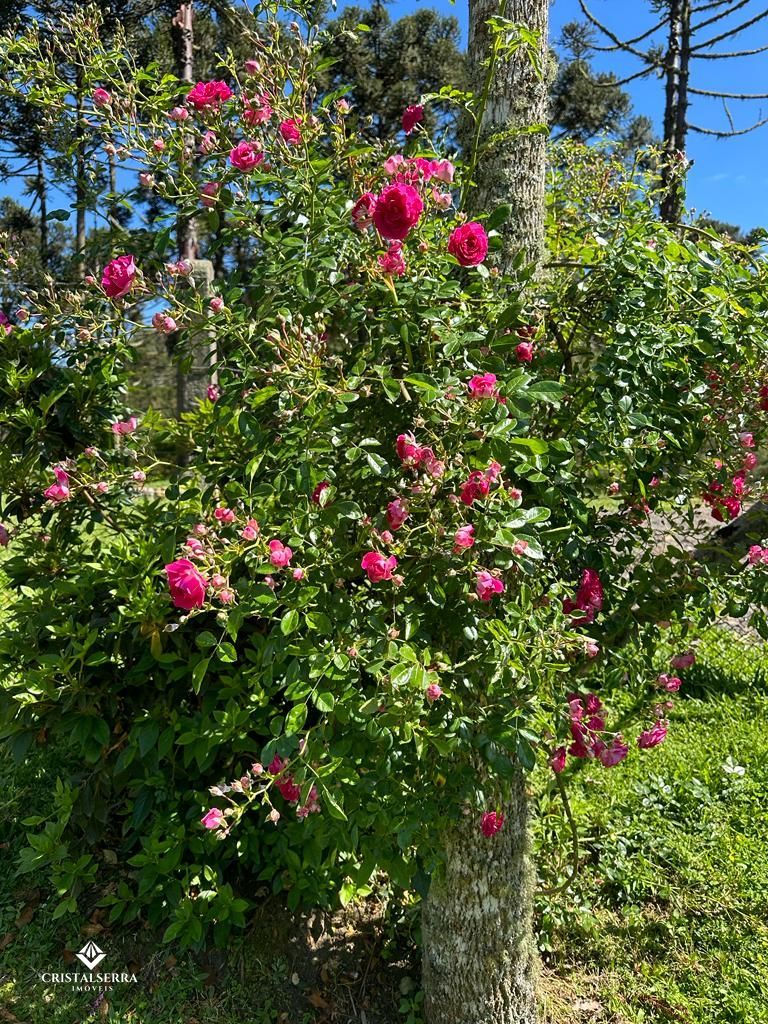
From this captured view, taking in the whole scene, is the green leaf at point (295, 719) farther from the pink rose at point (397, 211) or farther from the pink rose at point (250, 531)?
the pink rose at point (397, 211)

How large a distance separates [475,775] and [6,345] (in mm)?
1697

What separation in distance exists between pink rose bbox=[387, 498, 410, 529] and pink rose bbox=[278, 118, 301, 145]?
78cm

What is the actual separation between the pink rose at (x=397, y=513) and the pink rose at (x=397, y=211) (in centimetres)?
50

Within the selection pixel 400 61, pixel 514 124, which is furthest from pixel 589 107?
pixel 514 124

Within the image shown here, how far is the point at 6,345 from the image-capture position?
2.14m

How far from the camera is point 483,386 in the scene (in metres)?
1.44

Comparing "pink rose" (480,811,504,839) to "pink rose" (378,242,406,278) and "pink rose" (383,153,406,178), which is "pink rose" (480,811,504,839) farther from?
"pink rose" (383,153,406,178)

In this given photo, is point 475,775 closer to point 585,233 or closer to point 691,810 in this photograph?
point 585,233

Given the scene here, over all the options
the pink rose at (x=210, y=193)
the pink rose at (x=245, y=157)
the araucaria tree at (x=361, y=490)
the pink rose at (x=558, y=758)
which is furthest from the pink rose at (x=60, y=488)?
the pink rose at (x=558, y=758)

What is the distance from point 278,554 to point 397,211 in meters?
0.66

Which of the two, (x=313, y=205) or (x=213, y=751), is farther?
(x=213, y=751)

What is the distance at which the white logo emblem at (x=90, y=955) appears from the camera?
2334mm

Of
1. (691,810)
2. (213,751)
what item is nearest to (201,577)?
(213,751)

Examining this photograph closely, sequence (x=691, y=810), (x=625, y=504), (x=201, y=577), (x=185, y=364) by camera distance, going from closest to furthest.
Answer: (x=201, y=577), (x=185, y=364), (x=625, y=504), (x=691, y=810)
